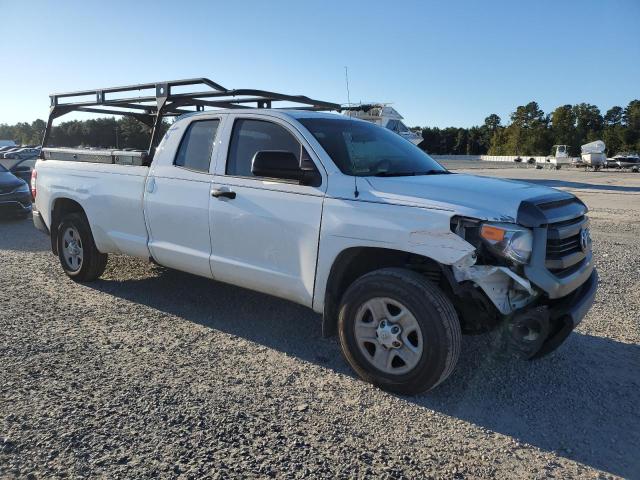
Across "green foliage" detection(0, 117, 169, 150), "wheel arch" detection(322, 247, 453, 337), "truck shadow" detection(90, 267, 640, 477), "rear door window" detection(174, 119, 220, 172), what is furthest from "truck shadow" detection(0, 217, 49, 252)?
"wheel arch" detection(322, 247, 453, 337)

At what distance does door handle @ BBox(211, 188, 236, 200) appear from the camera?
4375 millimetres

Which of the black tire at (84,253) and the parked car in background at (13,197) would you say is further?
the parked car in background at (13,197)

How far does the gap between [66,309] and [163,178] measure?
5.47 ft

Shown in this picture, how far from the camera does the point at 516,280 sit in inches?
127

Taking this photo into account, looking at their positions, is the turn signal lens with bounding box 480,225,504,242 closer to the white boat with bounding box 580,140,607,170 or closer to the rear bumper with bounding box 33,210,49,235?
the rear bumper with bounding box 33,210,49,235

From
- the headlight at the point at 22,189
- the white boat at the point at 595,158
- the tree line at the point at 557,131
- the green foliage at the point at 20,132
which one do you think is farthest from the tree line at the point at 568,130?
the headlight at the point at 22,189

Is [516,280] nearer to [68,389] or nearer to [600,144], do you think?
[68,389]

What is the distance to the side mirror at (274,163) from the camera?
3.87 m

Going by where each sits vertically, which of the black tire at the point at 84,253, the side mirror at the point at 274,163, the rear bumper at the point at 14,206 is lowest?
the rear bumper at the point at 14,206

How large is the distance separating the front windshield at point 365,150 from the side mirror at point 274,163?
358 mm

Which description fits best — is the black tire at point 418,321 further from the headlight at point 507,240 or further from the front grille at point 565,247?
the front grille at point 565,247

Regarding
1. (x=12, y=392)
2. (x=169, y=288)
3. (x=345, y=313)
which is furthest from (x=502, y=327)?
(x=169, y=288)

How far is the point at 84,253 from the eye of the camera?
5938mm

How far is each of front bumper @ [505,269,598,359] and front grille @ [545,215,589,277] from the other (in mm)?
222
